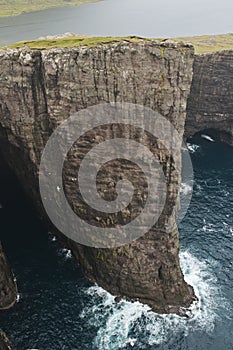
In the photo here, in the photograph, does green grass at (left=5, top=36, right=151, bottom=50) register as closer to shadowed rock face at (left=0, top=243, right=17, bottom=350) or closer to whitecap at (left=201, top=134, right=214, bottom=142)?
shadowed rock face at (left=0, top=243, right=17, bottom=350)

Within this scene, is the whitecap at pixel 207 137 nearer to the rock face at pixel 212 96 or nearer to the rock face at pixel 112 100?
the rock face at pixel 212 96

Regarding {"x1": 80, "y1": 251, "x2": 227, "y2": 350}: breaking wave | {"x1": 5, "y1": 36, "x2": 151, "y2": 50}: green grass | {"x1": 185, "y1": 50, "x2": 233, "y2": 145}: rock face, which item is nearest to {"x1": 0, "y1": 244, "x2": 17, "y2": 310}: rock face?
{"x1": 80, "y1": 251, "x2": 227, "y2": 350}: breaking wave

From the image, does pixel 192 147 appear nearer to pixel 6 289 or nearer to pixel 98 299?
pixel 98 299

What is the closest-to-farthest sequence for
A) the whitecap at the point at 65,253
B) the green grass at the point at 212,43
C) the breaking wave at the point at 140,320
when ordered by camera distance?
the breaking wave at the point at 140,320, the whitecap at the point at 65,253, the green grass at the point at 212,43

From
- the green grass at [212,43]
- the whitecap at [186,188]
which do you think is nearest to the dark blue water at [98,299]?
the whitecap at [186,188]

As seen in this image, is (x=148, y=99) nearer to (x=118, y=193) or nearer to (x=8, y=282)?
(x=118, y=193)

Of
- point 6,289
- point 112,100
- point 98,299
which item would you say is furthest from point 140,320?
point 112,100

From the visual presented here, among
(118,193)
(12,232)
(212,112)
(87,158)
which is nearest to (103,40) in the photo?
(87,158)
